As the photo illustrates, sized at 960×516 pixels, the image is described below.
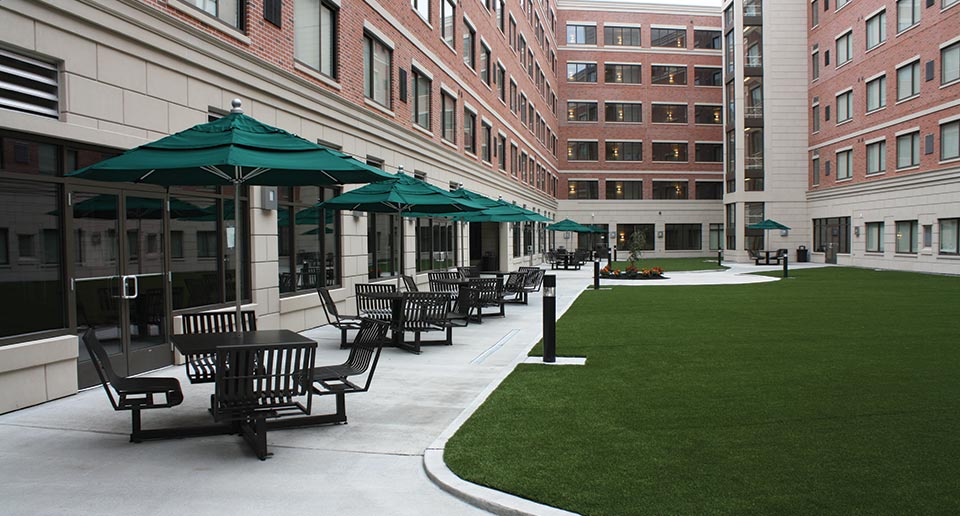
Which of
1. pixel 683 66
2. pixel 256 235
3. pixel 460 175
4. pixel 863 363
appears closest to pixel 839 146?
pixel 683 66

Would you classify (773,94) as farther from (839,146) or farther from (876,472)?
(876,472)

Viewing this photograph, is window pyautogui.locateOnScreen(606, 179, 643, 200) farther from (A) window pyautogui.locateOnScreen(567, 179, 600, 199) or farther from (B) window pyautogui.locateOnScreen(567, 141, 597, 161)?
(B) window pyautogui.locateOnScreen(567, 141, 597, 161)

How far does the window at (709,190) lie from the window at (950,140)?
31.8m

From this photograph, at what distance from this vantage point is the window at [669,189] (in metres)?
64.6

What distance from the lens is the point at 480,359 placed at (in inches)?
428

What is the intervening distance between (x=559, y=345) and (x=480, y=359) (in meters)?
1.76

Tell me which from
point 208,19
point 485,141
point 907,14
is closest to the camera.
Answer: point 208,19

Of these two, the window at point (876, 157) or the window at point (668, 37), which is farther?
the window at point (668, 37)

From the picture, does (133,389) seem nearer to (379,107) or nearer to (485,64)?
(379,107)

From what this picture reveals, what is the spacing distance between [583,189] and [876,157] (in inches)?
1121

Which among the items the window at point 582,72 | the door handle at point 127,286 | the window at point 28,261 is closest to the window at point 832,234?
the window at point 582,72

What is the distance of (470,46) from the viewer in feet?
95.7

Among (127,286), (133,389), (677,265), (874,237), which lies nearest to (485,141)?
(677,265)

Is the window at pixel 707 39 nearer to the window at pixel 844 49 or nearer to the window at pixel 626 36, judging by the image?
the window at pixel 626 36
